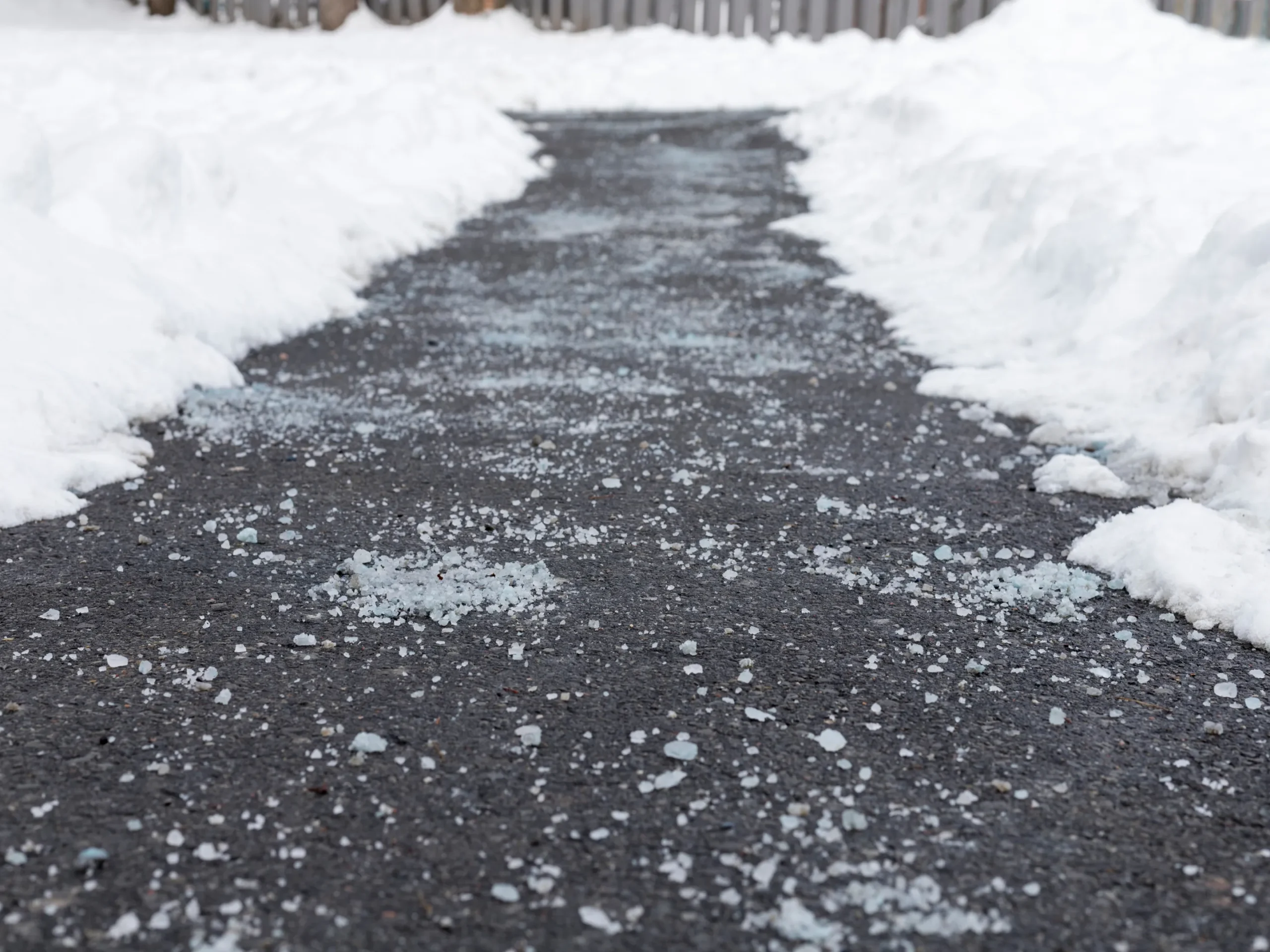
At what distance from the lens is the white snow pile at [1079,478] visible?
4133mm

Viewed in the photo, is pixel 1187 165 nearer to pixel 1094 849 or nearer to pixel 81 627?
pixel 1094 849

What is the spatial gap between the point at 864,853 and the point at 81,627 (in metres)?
2.14

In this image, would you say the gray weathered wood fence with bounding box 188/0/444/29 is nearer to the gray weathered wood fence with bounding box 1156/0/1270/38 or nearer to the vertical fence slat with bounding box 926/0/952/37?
the vertical fence slat with bounding box 926/0/952/37

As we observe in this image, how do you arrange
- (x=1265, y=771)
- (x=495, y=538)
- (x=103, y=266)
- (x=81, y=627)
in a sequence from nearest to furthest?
(x=1265, y=771) → (x=81, y=627) → (x=495, y=538) → (x=103, y=266)

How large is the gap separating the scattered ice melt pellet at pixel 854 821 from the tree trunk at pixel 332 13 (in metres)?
20.4

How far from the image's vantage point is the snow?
166 inches

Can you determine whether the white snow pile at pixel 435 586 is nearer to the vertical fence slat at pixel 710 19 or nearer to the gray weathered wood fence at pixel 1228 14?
the gray weathered wood fence at pixel 1228 14

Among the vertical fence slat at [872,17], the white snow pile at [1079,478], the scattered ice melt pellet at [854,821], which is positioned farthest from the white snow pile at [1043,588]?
the vertical fence slat at [872,17]

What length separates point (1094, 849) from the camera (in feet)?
7.50

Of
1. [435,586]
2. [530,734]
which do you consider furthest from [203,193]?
[530,734]

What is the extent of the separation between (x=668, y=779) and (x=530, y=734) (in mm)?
355

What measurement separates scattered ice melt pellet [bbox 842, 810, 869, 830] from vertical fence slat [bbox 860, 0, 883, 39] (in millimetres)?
17955

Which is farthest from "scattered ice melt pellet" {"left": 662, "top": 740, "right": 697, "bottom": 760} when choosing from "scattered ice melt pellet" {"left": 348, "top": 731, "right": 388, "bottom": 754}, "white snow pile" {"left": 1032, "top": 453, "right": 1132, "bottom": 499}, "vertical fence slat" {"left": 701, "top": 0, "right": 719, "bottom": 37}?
"vertical fence slat" {"left": 701, "top": 0, "right": 719, "bottom": 37}

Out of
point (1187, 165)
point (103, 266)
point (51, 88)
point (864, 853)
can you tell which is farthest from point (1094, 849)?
point (51, 88)
